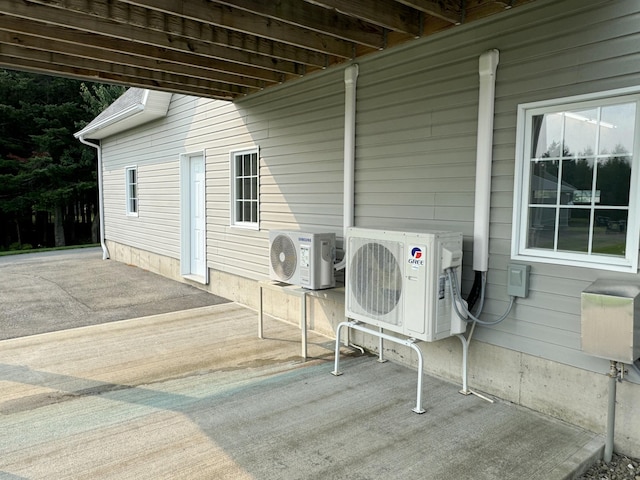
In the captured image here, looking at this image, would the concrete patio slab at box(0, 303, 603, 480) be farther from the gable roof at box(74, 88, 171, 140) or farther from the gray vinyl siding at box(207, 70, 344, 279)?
the gable roof at box(74, 88, 171, 140)

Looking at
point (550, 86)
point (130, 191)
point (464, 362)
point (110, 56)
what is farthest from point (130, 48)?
point (130, 191)

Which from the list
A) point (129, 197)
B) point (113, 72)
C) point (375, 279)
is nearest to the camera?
point (375, 279)

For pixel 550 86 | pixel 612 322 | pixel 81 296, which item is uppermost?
pixel 550 86

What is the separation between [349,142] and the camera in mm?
4270

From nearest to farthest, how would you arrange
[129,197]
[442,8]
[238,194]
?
[442,8], [238,194], [129,197]

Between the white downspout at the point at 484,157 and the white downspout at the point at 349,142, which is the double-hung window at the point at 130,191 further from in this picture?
the white downspout at the point at 484,157

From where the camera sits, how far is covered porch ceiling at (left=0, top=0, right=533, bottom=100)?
10.4 ft

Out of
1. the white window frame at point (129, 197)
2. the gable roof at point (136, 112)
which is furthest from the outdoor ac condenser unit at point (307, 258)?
the white window frame at point (129, 197)

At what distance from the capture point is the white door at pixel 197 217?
7.31m

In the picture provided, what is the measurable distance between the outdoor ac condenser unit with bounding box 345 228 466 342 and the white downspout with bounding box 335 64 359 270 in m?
0.78

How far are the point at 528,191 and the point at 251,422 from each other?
7.75 feet

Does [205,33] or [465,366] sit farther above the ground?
[205,33]

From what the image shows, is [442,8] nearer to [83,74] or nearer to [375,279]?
[375,279]

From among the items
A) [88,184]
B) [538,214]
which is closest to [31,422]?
[538,214]
